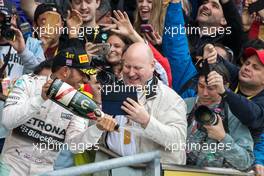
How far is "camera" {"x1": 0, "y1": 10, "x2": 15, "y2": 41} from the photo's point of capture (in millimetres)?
6223

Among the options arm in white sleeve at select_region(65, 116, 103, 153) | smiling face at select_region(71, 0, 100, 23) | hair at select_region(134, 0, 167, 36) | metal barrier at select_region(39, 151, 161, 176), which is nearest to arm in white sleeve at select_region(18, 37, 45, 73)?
smiling face at select_region(71, 0, 100, 23)

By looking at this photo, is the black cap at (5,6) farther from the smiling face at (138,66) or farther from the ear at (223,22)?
the ear at (223,22)

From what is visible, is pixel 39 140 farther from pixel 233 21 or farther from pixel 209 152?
pixel 233 21

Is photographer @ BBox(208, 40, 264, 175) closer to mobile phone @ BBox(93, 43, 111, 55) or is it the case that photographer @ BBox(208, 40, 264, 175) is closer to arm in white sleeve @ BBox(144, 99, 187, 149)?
arm in white sleeve @ BBox(144, 99, 187, 149)

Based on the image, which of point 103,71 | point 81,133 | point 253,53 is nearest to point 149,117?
point 81,133

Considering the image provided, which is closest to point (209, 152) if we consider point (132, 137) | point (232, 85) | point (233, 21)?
point (132, 137)

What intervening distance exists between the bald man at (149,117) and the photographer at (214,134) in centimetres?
17

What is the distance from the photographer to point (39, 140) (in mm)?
5367

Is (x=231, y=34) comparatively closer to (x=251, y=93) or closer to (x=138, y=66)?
(x=251, y=93)

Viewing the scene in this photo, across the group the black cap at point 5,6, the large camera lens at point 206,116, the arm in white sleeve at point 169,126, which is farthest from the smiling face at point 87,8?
the large camera lens at point 206,116

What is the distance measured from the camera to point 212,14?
7.00 meters

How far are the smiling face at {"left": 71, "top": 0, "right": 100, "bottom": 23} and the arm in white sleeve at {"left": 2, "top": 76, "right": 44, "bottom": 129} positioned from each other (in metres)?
1.73

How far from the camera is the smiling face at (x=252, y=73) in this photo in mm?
5516

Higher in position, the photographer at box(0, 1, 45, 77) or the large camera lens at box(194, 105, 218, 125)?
the photographer at box(0, 1, 45, 77)
